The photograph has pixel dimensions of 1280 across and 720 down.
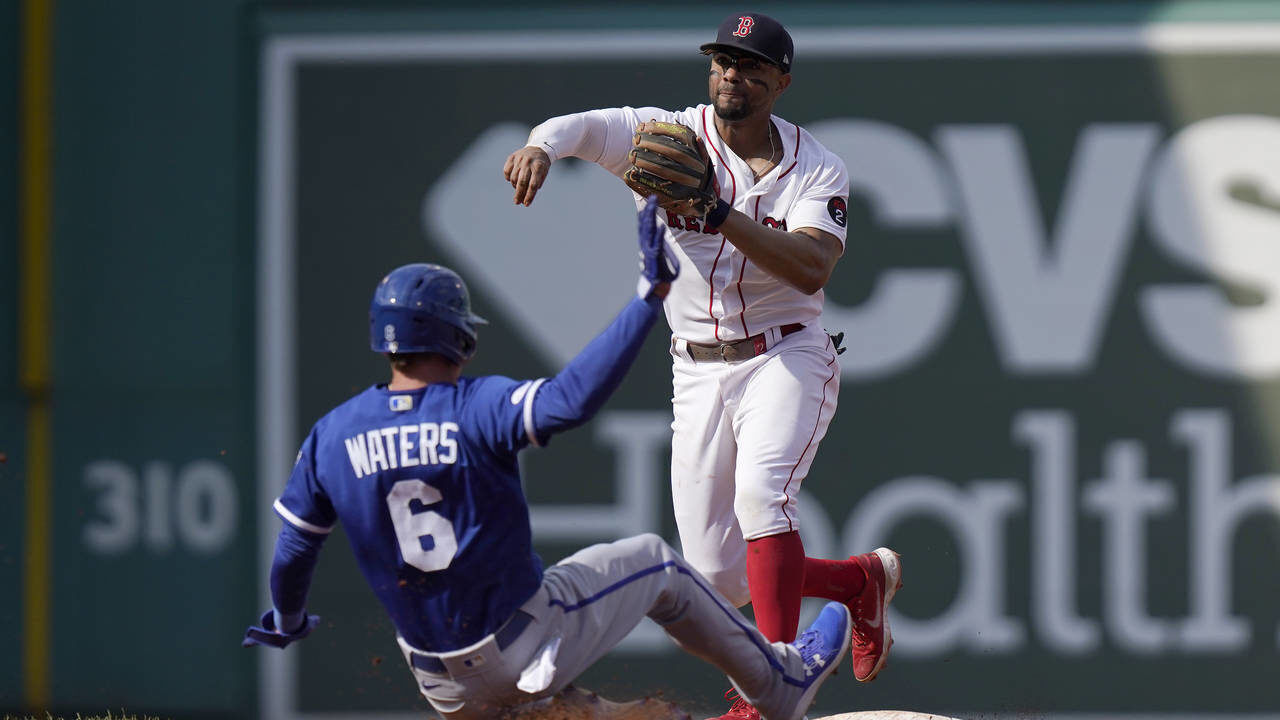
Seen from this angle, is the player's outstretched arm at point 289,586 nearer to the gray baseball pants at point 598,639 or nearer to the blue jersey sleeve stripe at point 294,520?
the blue jersey sleeve stripe at point 294,520

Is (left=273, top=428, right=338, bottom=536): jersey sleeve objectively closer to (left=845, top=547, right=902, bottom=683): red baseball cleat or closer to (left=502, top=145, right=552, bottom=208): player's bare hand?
(left=502, top=145, right=552, bottom=208): player's bare hand

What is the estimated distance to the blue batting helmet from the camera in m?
3.57

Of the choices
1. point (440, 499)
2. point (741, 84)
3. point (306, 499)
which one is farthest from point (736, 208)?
point (306, 499)

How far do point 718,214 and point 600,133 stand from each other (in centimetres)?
63

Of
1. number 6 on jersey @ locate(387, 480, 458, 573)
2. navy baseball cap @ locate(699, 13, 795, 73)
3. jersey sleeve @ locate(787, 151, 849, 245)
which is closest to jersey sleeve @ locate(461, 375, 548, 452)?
number 6 on jersey @ locate(387, 480, 458, 573)

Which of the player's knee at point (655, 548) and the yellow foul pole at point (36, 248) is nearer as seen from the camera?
the player's knee at point (655, 548)

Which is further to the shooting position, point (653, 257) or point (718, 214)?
point (718, 214)

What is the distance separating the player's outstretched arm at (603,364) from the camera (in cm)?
332

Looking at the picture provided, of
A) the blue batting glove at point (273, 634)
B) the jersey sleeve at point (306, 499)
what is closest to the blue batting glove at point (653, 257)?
the jersey sleeve at point (306, 499)

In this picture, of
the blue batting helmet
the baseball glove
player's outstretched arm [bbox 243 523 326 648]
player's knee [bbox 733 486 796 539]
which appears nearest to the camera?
the blue batting helmet

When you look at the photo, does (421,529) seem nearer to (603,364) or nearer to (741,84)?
(603,364)

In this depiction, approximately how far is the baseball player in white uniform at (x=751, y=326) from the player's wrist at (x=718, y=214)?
0.09 metres

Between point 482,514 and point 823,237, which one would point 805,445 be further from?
point 482,514

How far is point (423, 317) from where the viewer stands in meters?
3.56
